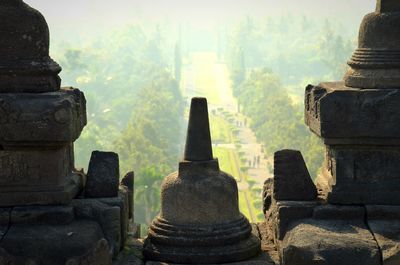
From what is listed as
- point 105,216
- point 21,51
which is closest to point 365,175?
Result: point 105,216

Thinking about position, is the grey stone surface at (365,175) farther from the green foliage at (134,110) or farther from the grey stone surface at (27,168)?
the green foliage at (134,110)

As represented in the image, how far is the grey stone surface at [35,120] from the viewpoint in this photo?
754 centimetres

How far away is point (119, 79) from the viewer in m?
144

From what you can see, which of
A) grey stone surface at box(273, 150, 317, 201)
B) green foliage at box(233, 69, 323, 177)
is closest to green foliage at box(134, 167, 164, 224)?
green foliage at box(233, 69, 323, 177)

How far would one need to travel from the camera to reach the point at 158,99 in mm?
91562

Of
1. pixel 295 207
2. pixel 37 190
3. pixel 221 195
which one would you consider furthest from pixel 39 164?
pixel 295 207

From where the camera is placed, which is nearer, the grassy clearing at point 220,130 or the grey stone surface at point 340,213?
the grey stone surface at point 340,213

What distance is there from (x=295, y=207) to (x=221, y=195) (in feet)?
2.64

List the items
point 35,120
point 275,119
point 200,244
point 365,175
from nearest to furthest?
point 35,120 < point 200,244 < point 365,175 < point 275,119

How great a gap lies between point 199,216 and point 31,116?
6.63 feet

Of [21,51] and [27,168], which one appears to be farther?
[21,51]

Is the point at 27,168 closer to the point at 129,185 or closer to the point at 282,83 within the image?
the point at 129,185

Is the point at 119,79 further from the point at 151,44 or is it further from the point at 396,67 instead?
the point at 396,67

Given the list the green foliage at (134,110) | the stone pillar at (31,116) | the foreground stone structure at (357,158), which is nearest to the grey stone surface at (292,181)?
the foreground stone structure at (357,158)
